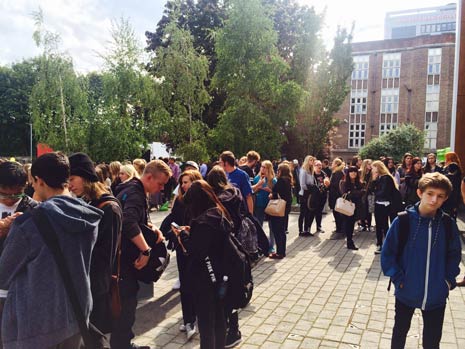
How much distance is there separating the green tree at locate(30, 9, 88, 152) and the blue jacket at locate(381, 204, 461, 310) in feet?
45.1

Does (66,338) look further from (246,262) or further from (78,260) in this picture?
(246,262)

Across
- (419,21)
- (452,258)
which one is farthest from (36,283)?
(419,21)

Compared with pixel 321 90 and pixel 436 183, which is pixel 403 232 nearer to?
pixel 436 183

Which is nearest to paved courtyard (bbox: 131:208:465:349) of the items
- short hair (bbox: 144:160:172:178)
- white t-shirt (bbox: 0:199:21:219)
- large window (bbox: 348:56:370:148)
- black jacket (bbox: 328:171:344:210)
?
short hair (bbox: 144:160:172:178)

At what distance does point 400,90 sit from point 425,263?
50.7m

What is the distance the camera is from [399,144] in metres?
37.3

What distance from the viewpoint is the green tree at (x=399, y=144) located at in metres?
37.1

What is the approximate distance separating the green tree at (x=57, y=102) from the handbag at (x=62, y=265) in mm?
13664

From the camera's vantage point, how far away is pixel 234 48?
14992 millimetres

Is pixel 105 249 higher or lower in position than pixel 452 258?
higher

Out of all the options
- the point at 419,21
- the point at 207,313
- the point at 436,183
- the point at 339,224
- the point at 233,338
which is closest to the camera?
the point at 436,183

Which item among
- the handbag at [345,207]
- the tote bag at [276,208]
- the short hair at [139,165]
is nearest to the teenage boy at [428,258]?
the tote bag at [276,208]

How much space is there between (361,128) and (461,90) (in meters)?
36.7

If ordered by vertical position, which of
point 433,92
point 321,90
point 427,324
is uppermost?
point 433,92
